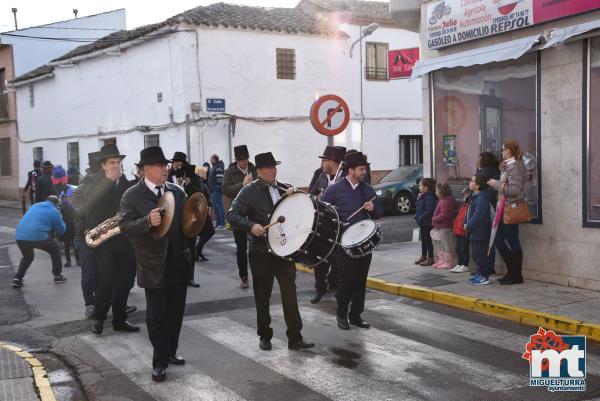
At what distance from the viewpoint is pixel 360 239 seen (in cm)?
717

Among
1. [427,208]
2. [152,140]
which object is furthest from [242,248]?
[152,140]

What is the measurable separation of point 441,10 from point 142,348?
23.9ft

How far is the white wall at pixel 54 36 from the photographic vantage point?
114 ft

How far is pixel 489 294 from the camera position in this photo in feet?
29.3

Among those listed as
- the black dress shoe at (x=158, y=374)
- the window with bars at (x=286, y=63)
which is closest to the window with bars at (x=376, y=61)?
the window with bars at (x=286, y=63)

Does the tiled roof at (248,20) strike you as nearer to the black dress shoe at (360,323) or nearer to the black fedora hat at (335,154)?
the black fedora hat at (335,154)

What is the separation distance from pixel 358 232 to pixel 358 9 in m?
21.2

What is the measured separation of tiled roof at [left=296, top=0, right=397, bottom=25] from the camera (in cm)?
2528

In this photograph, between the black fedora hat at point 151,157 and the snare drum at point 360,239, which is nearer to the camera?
the black fedora hat at point 151,157

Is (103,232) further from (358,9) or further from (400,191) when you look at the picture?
(358,9)

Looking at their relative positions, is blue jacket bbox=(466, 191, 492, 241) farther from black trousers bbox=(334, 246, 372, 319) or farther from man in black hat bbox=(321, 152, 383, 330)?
black trousers bbox=(334, 246, 372, 319)

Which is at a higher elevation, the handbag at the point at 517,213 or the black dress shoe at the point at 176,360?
the handbag at the point at 517,213

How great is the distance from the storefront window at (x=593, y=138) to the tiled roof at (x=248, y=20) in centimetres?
1527

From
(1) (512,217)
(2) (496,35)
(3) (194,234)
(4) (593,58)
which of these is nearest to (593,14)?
(4) (593,58)
